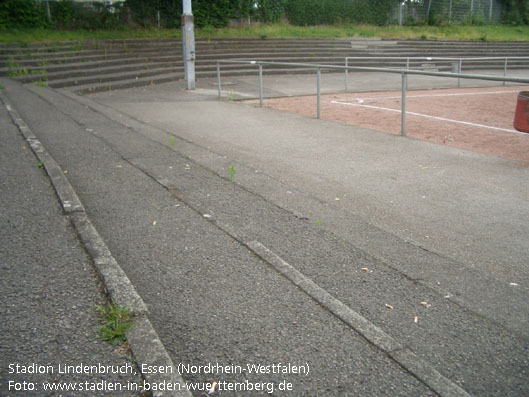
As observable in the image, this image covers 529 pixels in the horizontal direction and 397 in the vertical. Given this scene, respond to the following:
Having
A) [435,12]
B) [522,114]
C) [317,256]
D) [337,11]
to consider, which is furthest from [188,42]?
[435,12]

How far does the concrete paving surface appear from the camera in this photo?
252 centimetres

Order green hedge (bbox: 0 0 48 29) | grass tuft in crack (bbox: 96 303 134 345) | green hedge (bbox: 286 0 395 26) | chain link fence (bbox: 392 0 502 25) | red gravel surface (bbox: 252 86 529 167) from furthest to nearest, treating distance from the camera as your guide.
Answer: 1. chain link fence (bbox: 392 0 502 25)
2. green hedge (bbox: 286 0 395 26)
3. green hedge (bbox: 0 0 48 29)
4. red gravel surface (bbox: 252 86 529 167)
5. grass tuft in crack (bbox: 96 303 134 345)

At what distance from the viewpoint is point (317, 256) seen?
12.4 ft

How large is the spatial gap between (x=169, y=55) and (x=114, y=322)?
20398 mm

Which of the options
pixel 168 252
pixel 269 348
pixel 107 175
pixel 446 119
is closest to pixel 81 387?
pixel 269 348

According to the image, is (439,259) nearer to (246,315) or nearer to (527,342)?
(527,342)

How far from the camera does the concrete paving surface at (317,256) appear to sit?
99.3 inches

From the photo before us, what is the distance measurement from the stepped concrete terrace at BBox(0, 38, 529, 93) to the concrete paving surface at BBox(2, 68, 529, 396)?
8.98 m

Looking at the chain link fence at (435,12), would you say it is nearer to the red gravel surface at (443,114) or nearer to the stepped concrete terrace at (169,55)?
the stepped concrete terrace at (169,55)

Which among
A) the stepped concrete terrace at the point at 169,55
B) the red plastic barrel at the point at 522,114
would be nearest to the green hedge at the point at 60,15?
the stepped concrete terrace at the point at 169,55

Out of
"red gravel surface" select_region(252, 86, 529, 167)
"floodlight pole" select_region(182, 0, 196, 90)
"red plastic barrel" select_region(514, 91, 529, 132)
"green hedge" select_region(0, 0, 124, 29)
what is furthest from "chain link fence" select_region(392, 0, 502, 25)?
"red plastic barrel" select_region(514, 91, 529, 132)

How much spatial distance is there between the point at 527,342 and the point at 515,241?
5.30 feet

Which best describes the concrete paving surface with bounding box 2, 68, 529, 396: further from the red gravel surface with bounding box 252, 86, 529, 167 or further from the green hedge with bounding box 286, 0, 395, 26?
the green hedge with bounding box 286, 0, 395, 26

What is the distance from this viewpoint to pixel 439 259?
378 cm
